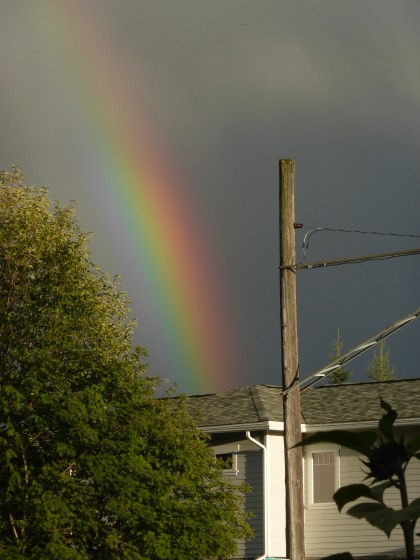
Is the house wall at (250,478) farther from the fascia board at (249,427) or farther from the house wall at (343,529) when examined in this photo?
the house wall at (343,529)

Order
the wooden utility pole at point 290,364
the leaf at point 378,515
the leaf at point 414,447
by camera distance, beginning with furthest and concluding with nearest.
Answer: the wooden utility pole at point 290,364, the leaf at point 414,447, the leaf at point 378,515

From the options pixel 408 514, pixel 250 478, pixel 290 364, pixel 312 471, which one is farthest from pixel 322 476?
pixel 408 514

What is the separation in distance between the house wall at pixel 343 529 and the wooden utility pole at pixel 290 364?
8.73 meters

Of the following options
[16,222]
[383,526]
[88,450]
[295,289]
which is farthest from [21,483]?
[383,526]

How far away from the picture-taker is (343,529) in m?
26.7

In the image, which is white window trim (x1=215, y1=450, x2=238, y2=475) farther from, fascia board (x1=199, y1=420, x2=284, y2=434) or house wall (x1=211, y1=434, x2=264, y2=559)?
fascia board (x1=199, y1=420, x2=284, y2=434)

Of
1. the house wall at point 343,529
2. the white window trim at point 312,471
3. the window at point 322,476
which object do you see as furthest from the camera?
the window at point 322,476

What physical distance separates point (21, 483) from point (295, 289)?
20.1ft

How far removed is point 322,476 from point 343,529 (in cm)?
146

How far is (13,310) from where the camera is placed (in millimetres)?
28453

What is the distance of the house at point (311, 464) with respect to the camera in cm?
2652

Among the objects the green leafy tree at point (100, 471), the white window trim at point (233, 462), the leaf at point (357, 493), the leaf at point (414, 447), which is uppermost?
the white window trim at point (233, 462)

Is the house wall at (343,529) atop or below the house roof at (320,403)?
below

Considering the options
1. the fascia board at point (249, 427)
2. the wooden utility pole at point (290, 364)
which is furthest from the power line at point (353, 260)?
the fascia board at point (249, 427)
